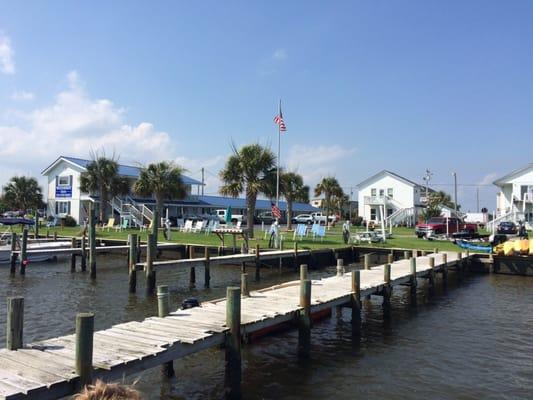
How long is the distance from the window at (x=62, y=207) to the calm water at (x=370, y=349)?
34.6m

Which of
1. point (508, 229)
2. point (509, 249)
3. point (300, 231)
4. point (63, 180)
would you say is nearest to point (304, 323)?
point (509, 249)

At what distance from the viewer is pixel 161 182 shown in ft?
146

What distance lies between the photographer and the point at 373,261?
100ft

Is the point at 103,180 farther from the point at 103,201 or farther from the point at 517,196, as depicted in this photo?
the point at 517,196

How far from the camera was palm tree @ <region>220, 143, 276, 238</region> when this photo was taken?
34906 millimetres

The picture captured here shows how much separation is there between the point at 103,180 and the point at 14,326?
1621 inches

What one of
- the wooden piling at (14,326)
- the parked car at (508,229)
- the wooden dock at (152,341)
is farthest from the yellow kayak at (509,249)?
the wooden piling at (14,326)

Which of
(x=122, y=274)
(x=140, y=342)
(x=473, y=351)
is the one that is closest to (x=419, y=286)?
(x=473, y=351)

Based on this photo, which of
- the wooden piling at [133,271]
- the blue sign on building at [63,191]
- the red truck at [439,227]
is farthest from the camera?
the blue sign on building at [63,191]

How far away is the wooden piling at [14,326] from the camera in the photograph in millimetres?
7685

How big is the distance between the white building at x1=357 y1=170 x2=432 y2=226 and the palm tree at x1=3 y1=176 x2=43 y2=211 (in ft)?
134

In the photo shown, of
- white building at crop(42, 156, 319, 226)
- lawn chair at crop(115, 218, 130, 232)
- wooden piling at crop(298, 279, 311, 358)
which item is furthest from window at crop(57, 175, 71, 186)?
wooden piling at crop(298, 279, 311, 358)

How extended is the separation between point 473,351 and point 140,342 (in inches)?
320

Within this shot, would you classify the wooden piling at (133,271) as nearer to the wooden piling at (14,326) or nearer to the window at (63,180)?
the wooden piling at (14,326)
